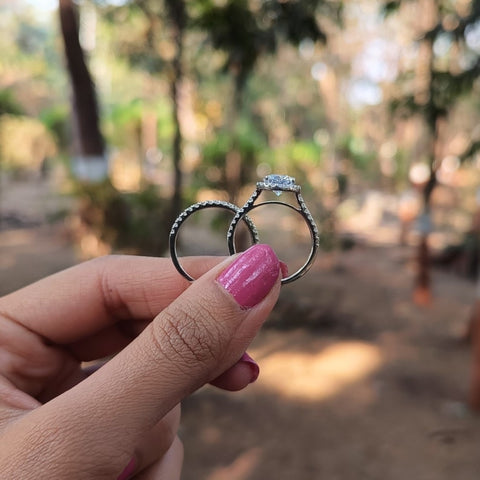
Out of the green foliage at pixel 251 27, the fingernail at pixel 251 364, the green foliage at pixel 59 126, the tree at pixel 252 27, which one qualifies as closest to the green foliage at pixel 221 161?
the tree at pixel 252 27

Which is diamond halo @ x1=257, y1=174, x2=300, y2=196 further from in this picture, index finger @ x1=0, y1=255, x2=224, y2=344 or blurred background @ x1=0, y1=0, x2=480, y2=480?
blurred background @ x1=0, y1=0, x2=480, y2=480

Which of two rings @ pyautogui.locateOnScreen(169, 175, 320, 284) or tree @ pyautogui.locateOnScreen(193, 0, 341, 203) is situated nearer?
two rings @ pyautogui.locateOnScreen(169, 175, 320, 284)

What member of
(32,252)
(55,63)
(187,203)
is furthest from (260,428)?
(55,63)

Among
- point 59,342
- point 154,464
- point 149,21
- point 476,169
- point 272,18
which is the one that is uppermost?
point 149,21

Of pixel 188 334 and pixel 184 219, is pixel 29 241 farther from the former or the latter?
pixel 188 334

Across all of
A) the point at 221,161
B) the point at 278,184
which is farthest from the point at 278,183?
the point at 221,161

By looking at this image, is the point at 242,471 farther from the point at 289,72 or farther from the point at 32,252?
the point at 289,72

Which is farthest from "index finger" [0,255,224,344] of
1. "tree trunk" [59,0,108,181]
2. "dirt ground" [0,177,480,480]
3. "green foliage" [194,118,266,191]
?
"tree trunk" [59,0,108,181]

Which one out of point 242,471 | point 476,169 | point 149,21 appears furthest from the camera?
point 476,169
